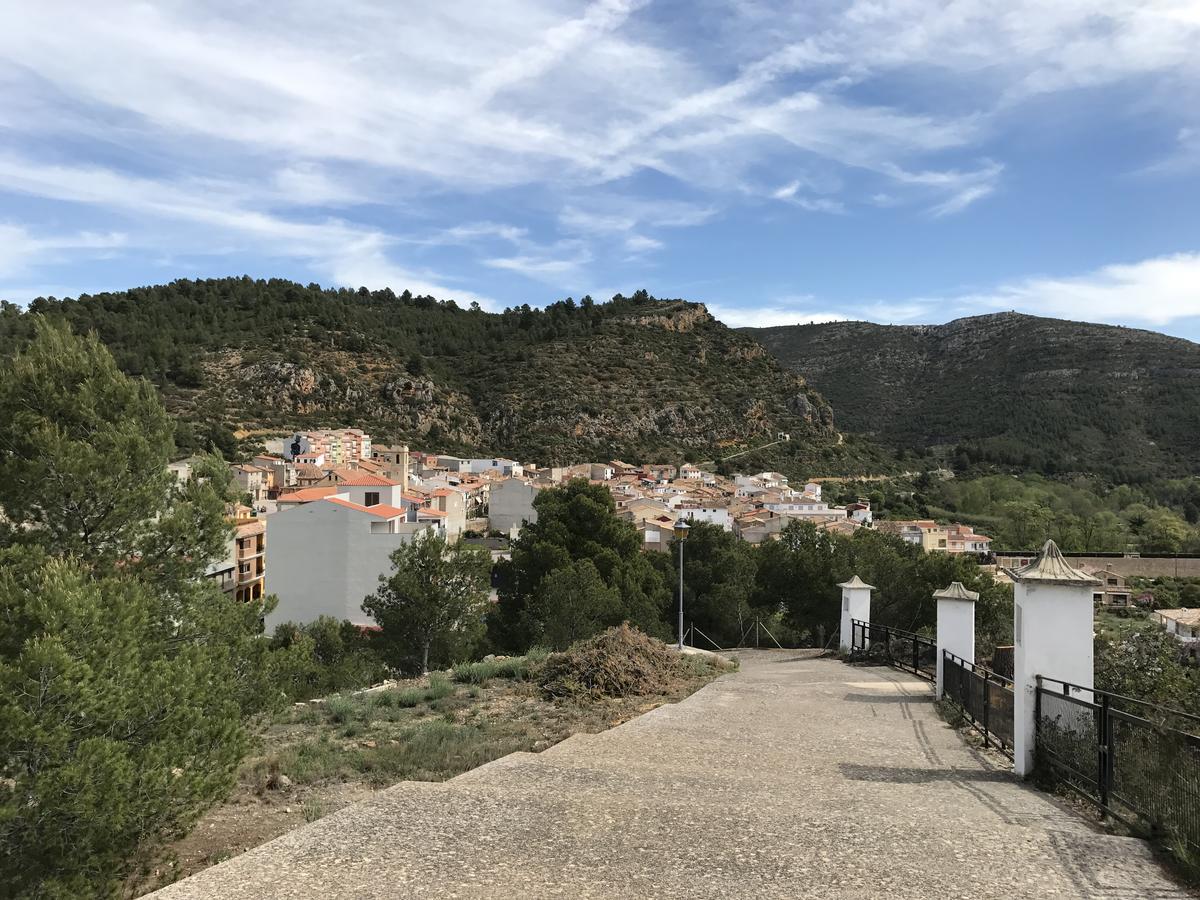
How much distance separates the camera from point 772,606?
2842cm

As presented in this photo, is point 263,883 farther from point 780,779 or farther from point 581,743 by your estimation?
point 581,743

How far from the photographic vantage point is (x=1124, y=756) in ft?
19.6

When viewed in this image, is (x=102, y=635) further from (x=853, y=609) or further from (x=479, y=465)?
(x=479, y=465)

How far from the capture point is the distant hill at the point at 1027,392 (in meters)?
108

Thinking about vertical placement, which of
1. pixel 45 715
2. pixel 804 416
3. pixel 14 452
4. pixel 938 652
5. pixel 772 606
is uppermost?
pixel 804 416

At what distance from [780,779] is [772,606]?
71.2 feet

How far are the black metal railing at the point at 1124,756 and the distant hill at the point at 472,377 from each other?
76.6m

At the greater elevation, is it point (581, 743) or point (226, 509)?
point (226, 509)

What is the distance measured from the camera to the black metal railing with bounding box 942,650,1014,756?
28.7 feet

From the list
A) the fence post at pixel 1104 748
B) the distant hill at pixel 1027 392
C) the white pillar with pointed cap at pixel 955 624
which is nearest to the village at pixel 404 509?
the fence post at pixel 1104 748

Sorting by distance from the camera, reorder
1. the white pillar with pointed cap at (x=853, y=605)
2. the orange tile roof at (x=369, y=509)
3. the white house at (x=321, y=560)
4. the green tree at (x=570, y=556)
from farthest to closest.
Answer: the orange tile roof at (x=369, y=509) → the white house at (x=321, y=560) → the green tree at (x=570, y=556) → the white pillar with pointed cap at (x=853, y=605)

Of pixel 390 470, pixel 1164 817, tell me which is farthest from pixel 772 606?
pixel 390 470

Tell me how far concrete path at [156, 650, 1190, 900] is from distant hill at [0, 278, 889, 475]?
7527 centimetres

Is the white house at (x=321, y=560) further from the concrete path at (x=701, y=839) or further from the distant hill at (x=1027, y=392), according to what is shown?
the distant hill at (x=1027, y=392)
